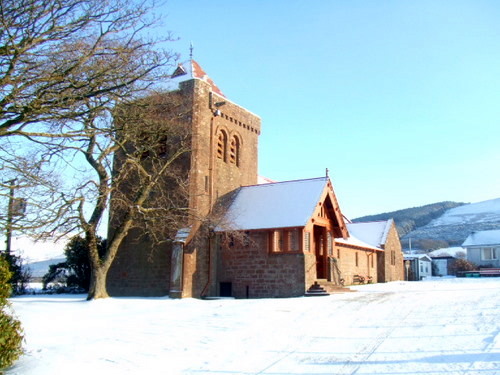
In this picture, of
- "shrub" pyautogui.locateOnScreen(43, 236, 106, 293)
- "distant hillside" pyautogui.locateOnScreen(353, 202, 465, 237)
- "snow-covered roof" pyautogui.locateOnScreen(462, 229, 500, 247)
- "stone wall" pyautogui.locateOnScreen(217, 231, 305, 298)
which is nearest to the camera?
"stone wall" pyautogui.locateOnScreen(217, 231, 305, 298)

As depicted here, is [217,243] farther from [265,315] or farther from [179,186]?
[265,315]

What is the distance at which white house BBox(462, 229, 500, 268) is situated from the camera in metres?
54.4

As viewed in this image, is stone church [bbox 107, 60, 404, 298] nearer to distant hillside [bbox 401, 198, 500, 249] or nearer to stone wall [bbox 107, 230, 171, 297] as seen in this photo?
stone wall [bbox 107, 230, 171, 297]

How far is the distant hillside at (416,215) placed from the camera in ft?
487

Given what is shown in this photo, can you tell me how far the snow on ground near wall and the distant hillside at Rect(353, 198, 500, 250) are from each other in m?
107

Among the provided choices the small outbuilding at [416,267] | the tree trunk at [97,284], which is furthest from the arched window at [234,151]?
the small outbuilding at [416,267]

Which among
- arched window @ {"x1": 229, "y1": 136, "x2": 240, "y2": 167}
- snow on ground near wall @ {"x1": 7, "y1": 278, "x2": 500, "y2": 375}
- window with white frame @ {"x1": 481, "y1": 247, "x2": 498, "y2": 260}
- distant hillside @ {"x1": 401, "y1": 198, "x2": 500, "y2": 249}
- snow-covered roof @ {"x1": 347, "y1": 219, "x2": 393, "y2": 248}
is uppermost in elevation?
distant hillside @ {"x1": 401, "y1": 198, "x2": 500, "y2": 249}

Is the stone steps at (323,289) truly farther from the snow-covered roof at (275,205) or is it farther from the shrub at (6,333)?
the shrub at (6,333)

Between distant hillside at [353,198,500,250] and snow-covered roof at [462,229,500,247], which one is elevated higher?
distant hillside at [353,198,500,250]

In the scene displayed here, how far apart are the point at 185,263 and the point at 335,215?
879 cm

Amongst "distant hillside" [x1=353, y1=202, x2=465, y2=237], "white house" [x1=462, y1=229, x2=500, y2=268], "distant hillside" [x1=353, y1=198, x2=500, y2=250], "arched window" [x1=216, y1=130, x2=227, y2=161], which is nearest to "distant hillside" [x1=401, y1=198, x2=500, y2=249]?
"distant hillside" [x1=353, y1=198, x2=500, y2=250]

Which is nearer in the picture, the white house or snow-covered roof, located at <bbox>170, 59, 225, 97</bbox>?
snow-covered roof, located at <bbox>170, 59, 225, 97</bbox>

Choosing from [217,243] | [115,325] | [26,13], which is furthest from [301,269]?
[26,13]

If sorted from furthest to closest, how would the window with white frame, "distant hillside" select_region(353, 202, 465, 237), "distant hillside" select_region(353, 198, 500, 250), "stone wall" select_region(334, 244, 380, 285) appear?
"distant hillside" select_region(353, 202, 465, 237) → "distant hillside" select_region(353, 198, 500, 250) → the window with white frame → "stone wall" select_region(334, 244, 380, 285)
